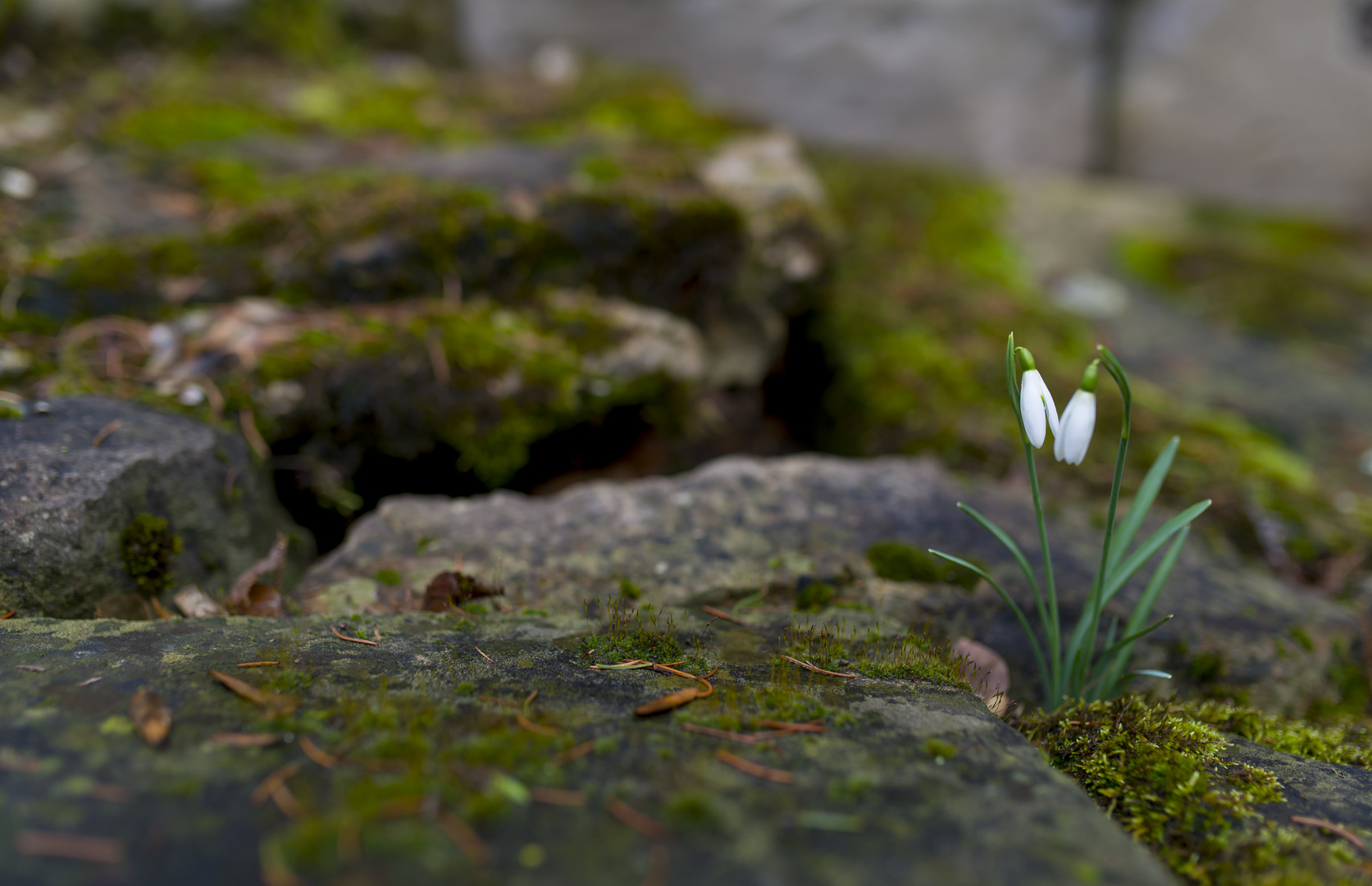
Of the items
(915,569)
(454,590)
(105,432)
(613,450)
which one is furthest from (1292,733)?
(105,432)

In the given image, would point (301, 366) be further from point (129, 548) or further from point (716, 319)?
point (716, 319)

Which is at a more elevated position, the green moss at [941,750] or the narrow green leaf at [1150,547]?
the narrow green leaf at [1150,547]

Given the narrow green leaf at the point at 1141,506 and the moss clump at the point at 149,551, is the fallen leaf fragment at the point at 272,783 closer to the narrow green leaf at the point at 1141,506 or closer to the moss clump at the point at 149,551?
the moss clump at the point at 149,551

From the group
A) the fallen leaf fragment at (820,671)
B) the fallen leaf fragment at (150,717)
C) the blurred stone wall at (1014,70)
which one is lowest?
the fallen leaf fragment at (820,671)

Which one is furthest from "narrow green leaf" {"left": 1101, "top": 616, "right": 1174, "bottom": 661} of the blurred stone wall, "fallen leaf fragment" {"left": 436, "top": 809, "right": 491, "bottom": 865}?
the blurred stone wall

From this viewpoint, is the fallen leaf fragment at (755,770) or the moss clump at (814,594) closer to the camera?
the fallen leaf fragment at (755,770)

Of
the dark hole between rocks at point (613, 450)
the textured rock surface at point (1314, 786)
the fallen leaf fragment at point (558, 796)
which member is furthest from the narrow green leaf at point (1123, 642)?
the dark hole between rocks at point (613, 450)

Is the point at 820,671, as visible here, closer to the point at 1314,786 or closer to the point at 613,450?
the point at 1314,786
